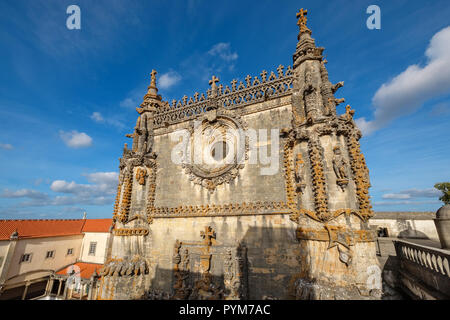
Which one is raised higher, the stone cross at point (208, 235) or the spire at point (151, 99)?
the spire at point (151, 99)

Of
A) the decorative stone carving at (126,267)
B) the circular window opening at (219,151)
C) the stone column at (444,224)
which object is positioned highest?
the circular window opening at (219,151)

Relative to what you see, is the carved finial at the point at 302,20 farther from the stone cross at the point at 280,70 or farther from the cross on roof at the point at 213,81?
the cross on roof at the point at 213,81

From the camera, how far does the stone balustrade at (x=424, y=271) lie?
5816 mm

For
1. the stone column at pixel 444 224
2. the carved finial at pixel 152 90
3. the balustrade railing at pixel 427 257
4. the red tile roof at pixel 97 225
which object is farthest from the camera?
the red tile roof at pixel 97 225

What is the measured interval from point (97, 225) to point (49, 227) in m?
5.30

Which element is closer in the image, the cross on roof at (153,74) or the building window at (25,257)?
the cross on roof at (153,74)

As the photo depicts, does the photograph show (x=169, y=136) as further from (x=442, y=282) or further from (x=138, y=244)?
(x=442, y=282)

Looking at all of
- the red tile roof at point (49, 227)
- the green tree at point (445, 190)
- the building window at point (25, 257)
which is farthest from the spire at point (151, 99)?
the green tree at point (445, 190)

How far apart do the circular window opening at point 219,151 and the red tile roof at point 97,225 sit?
923 inches

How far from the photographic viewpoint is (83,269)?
24.4m

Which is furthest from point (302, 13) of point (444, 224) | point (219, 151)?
point (444, 224)

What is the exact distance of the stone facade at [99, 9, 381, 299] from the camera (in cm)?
797

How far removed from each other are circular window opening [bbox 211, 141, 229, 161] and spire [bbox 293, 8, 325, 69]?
584cm

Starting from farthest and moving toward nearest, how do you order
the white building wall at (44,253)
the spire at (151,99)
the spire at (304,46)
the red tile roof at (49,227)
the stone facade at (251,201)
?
the red tile roof at (49,227) < the white building wall at (44,253) < the spire at (151,99) < the spire at (304,46) < the stone facade at (251,201)
